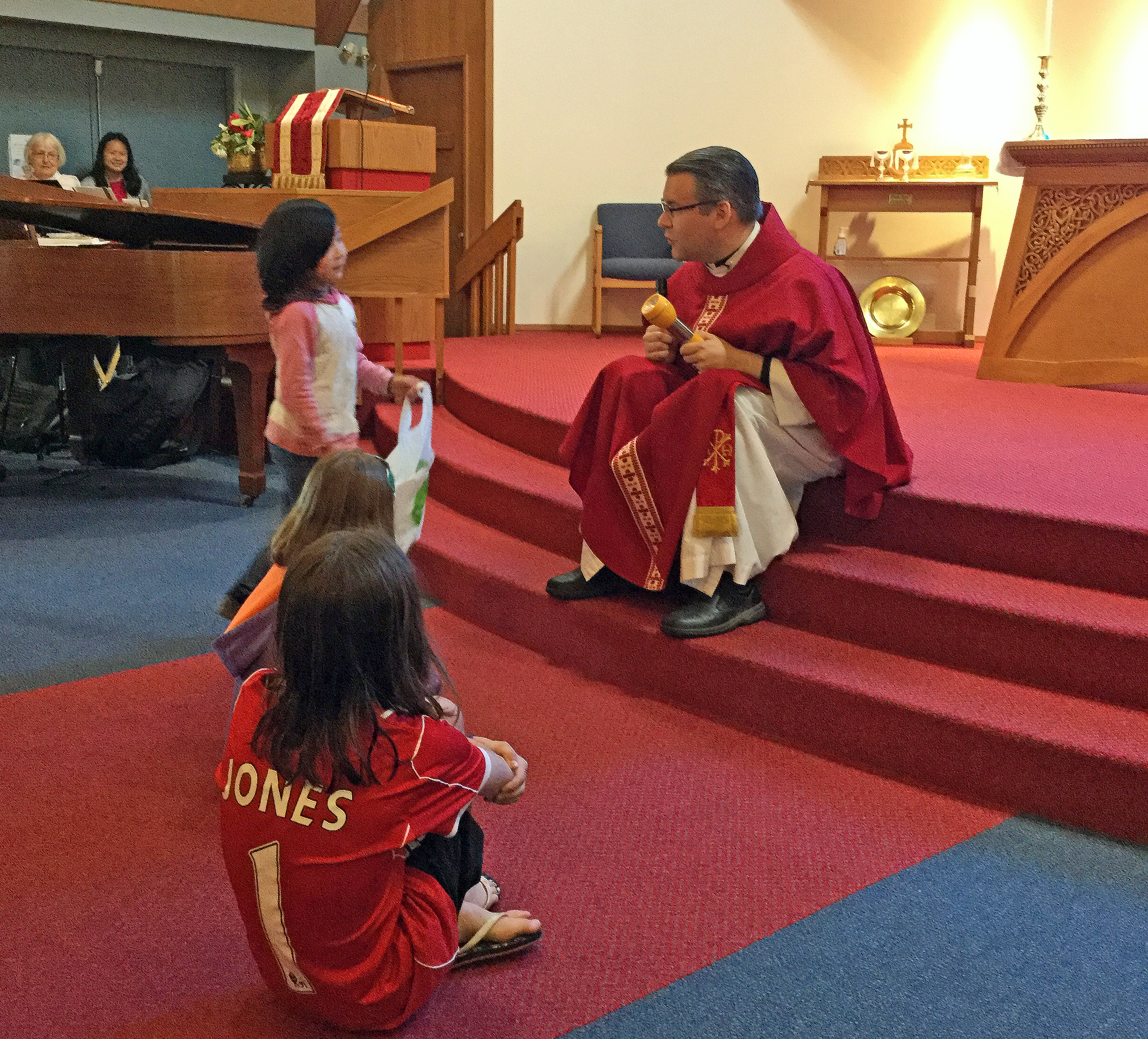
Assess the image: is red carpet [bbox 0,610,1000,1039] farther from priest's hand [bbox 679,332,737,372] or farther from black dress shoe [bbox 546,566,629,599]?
priest's hand [bbox 679,332,737,372]

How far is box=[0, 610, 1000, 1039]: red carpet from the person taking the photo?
187 cm

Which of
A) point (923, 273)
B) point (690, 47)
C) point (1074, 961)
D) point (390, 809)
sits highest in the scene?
point (690, 47)

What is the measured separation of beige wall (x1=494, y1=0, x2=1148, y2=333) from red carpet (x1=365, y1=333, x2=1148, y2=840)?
12.4 feet

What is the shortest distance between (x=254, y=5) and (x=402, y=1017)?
29.3ft

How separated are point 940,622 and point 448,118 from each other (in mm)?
5953

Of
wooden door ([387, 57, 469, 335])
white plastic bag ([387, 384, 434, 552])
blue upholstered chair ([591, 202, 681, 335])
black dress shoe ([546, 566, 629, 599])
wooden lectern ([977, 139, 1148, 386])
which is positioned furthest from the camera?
wooden door ([387, 57, 469, 335])

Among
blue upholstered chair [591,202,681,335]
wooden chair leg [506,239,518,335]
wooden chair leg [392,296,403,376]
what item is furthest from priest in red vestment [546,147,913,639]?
blue upholstered chair [591,202,681,335]

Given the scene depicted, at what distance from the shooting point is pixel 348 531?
159cm

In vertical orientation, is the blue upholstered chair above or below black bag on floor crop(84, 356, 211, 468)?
above

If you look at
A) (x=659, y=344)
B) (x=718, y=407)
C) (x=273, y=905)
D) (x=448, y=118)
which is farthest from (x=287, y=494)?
(x=448, y=118)

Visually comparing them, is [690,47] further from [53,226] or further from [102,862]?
[102,862]

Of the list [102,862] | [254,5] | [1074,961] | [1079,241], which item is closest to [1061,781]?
[1074,961]

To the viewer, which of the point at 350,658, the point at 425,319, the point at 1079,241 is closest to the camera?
the point at 350,658

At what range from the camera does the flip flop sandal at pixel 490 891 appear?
6.78 feet
